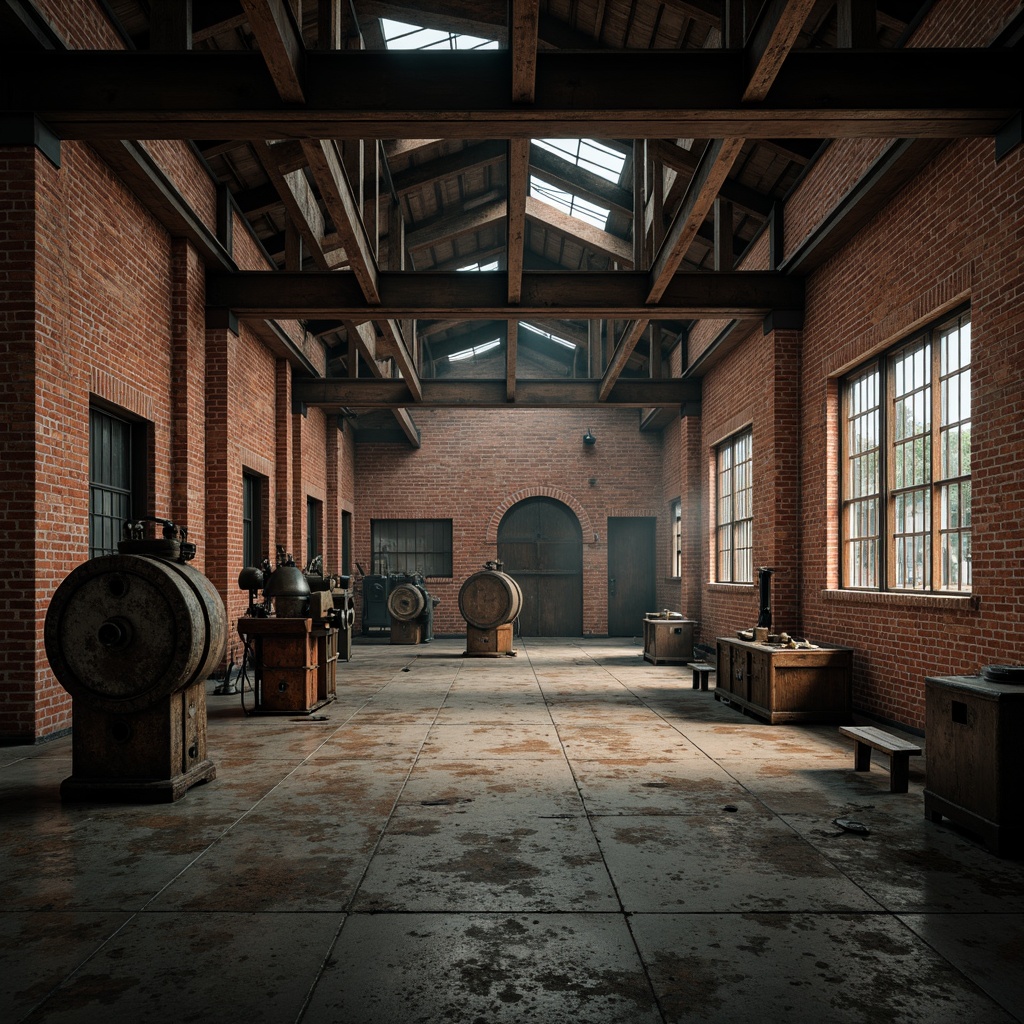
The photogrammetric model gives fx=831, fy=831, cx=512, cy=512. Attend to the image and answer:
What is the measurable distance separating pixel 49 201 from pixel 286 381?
668 centimetres

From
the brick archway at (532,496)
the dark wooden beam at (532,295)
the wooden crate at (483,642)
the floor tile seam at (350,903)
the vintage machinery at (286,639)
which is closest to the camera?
the floor tile seam at (350,903)

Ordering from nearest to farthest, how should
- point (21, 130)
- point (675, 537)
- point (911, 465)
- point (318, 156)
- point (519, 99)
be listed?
1. point (519, 99)
2. point (21, 130)
3. point (318, 156)
4. point (911, 465)
5. point (675, 537)

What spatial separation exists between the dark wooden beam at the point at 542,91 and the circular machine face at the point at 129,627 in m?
3.16

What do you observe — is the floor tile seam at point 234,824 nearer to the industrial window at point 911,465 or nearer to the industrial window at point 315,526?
Result: the industrial window at point 911,465

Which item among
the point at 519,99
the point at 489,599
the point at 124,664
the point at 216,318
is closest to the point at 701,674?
the point at 489,599

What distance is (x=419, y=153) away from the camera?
10.7 m

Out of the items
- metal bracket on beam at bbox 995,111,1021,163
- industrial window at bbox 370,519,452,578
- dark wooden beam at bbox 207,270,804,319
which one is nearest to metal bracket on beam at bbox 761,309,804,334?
dark wooden beam at bbox 207,270,804,319

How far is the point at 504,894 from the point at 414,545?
14492 mm

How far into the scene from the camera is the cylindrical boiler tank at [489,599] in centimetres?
1262

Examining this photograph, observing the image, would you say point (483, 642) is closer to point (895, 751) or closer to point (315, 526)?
point (315, 526)

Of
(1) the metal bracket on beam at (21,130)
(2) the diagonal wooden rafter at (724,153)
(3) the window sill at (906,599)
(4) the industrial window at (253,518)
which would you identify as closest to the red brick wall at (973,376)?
(3) the window sill at (906,599)

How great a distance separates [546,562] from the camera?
17.5m

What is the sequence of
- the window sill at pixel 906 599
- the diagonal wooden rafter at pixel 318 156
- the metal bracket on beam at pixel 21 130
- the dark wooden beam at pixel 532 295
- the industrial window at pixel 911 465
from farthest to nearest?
1. the dark wooden beam at pixel 532 295
2. the industrial window at pixel 911 465
3. the window sill at pixel 906 599
4. the metal bracket on beam at pixel 21 130
5. the diagonal wooden rafter at pixel 318 156

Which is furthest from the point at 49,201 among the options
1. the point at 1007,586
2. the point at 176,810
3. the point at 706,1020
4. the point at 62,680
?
the point at 1007,586
